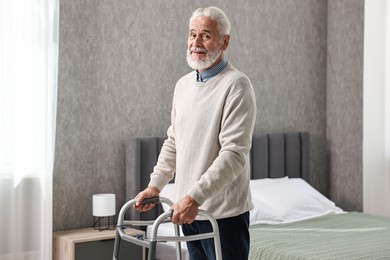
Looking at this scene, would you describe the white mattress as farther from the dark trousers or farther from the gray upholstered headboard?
the dark trousers

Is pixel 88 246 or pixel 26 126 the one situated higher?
pixel 26 126

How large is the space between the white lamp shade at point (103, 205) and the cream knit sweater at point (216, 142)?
1727 mm

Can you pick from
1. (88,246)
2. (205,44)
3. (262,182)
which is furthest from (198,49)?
(262,182)

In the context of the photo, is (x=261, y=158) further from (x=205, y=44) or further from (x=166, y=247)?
(x=205, y=44)

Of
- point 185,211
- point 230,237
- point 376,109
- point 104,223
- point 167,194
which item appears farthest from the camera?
point 376,109

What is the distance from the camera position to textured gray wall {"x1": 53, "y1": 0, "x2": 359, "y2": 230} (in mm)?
4281

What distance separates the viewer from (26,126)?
13.1ft

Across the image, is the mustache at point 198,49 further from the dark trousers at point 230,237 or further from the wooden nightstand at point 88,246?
the wooden nightstand at point 88,246

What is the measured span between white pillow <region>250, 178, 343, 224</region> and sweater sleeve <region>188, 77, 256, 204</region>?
2.11 meters

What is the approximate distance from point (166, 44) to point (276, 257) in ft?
5.98

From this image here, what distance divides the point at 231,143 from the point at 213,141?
10 cm

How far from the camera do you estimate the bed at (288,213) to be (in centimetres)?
360

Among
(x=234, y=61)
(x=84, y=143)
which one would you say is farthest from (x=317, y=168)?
(x=84, y=143)

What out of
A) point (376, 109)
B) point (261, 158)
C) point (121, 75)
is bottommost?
point (261, 158)
